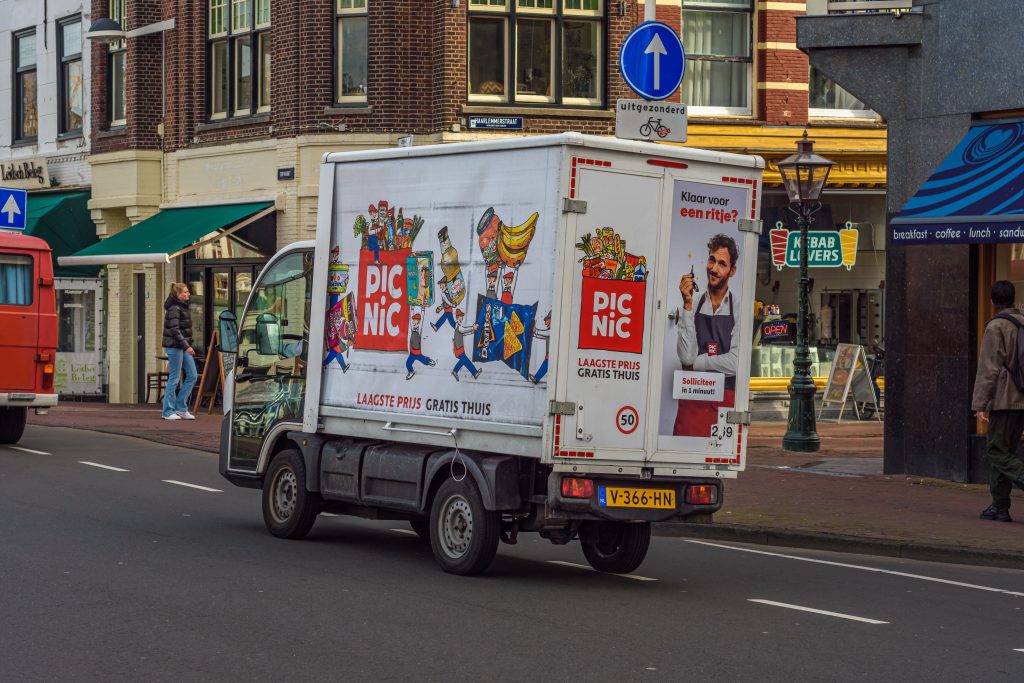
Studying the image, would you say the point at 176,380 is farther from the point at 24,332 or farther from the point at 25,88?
the point at 25,88

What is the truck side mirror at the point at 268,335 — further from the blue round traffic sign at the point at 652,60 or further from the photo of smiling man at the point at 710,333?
the blue round traffic sign at the point at 652,60

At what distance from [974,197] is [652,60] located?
338 cm

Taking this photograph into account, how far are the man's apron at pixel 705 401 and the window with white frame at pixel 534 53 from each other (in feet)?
47.4

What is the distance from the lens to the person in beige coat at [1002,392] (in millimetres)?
12586

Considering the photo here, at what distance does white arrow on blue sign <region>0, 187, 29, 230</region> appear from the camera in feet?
71.4

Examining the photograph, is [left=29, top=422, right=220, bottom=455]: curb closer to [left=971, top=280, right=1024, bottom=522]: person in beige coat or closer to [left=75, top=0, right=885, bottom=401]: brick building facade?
[left=75, top=0, right=885, bottom=401]: brick building facade

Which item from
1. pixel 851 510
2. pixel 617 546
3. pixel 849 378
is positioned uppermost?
pixel 849 378

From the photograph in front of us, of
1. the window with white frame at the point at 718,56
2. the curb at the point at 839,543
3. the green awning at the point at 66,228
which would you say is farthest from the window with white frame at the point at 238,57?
the curb at the point at 839,543

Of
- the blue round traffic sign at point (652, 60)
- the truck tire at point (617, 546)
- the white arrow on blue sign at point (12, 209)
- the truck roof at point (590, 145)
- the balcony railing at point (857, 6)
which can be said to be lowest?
the truck tire at point (617, 546)

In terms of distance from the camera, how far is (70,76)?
102 ft

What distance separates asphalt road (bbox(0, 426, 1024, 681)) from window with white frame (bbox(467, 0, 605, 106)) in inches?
488

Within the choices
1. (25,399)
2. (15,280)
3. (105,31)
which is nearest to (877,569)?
(25,399)

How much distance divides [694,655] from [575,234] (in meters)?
2.79

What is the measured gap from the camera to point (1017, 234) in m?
14.0
